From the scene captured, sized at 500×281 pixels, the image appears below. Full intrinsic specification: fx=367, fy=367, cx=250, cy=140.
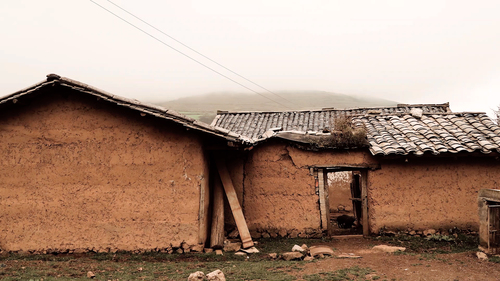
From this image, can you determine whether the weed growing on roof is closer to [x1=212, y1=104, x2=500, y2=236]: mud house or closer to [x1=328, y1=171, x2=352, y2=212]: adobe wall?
[x1=212, y1=104, x2=500, y2=236]: mud house

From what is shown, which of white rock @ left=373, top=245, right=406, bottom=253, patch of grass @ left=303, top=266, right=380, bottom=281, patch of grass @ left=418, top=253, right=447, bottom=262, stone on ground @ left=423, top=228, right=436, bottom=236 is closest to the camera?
patch of grass @ left=303, top=266, right=380, bottom=281

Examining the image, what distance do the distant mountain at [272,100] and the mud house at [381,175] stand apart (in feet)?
186

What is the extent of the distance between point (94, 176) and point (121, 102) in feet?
5.44

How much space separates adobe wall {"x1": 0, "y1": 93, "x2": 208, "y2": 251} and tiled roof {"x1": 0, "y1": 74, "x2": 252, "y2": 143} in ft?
1.35

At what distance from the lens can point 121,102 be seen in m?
7.23

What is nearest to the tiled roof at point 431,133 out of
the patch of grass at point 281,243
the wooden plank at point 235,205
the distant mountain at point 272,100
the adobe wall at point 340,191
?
the patch of grass at point 281,243

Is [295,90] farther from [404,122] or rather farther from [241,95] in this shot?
[404,122]

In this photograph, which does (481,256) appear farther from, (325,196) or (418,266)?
(325,196)

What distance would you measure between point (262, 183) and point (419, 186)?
358 cm

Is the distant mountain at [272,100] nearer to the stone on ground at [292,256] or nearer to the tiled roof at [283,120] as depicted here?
the tiled roof at [283,120]

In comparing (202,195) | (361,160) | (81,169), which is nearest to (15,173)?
(81,169)

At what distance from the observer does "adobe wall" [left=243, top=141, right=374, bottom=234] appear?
28.2 feet

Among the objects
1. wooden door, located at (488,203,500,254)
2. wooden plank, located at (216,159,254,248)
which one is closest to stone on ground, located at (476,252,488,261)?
wooden door, located at (488,203,500,254)

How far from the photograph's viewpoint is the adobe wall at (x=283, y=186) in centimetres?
861
